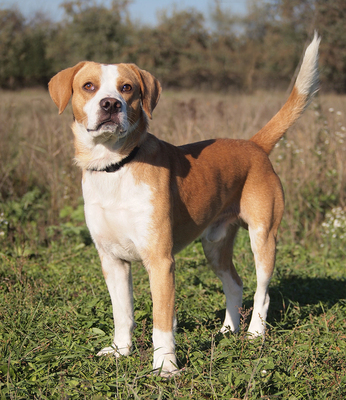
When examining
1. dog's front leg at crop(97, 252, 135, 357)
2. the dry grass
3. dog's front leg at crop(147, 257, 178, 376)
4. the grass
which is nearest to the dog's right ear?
dog's front leg at crop(97, 252, 135, 357)

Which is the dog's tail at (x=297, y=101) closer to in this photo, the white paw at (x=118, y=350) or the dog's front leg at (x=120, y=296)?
the dog's front leg at (x=120, y=296)

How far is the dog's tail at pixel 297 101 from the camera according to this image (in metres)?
3.58

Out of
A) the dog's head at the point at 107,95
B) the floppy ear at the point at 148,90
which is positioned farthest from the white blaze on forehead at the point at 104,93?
the floppy ear at the point at 148,90

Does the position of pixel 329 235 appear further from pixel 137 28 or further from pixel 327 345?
pixel 137 28

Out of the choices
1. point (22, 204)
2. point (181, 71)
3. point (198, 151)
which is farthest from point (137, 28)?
point (198, 151)

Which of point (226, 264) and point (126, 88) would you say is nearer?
point (126, 88)

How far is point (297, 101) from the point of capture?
371 cm

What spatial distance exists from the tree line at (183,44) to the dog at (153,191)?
1677cm

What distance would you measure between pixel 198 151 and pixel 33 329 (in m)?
1.79

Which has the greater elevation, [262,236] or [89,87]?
[89,87]

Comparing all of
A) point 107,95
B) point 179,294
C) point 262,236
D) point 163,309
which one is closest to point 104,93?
point 107,95

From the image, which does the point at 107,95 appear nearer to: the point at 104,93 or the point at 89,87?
the point at 104,93

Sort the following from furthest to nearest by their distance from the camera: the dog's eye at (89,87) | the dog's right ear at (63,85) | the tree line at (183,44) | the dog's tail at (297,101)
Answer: the tree line at (183,44) → the dog's tail at (297,101) → the dog's right ear at (63,85) → the dog's eye at (89,87)

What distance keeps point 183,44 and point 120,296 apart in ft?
92.9
